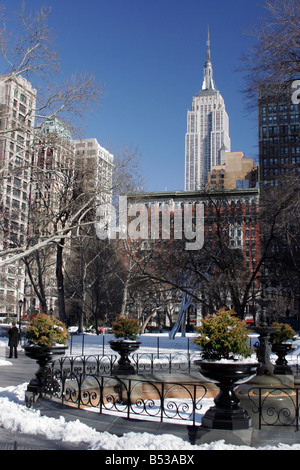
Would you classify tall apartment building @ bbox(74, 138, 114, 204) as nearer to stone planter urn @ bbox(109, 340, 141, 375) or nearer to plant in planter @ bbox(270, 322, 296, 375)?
stone planter urn @ bbox(109, 340, 141, 375)

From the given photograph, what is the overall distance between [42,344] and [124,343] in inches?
173

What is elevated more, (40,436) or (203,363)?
(203,363)

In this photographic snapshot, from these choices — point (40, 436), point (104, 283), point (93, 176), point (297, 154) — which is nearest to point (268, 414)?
point (40, 436)

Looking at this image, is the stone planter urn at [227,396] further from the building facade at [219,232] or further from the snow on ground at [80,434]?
the building facade at [219,232]

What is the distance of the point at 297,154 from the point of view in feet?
320

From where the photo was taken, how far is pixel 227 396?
7.07 meters

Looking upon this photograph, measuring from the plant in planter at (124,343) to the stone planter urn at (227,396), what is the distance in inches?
300

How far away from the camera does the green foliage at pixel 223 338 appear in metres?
7.23

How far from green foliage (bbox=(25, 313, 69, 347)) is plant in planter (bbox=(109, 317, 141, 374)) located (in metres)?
3.81

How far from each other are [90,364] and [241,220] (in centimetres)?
1561

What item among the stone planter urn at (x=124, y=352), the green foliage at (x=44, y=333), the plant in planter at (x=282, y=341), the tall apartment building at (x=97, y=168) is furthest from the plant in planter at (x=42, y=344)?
the tall apartment building at (x=97, y=168)

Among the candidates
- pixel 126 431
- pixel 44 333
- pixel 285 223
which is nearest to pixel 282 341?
pixel 285 223
